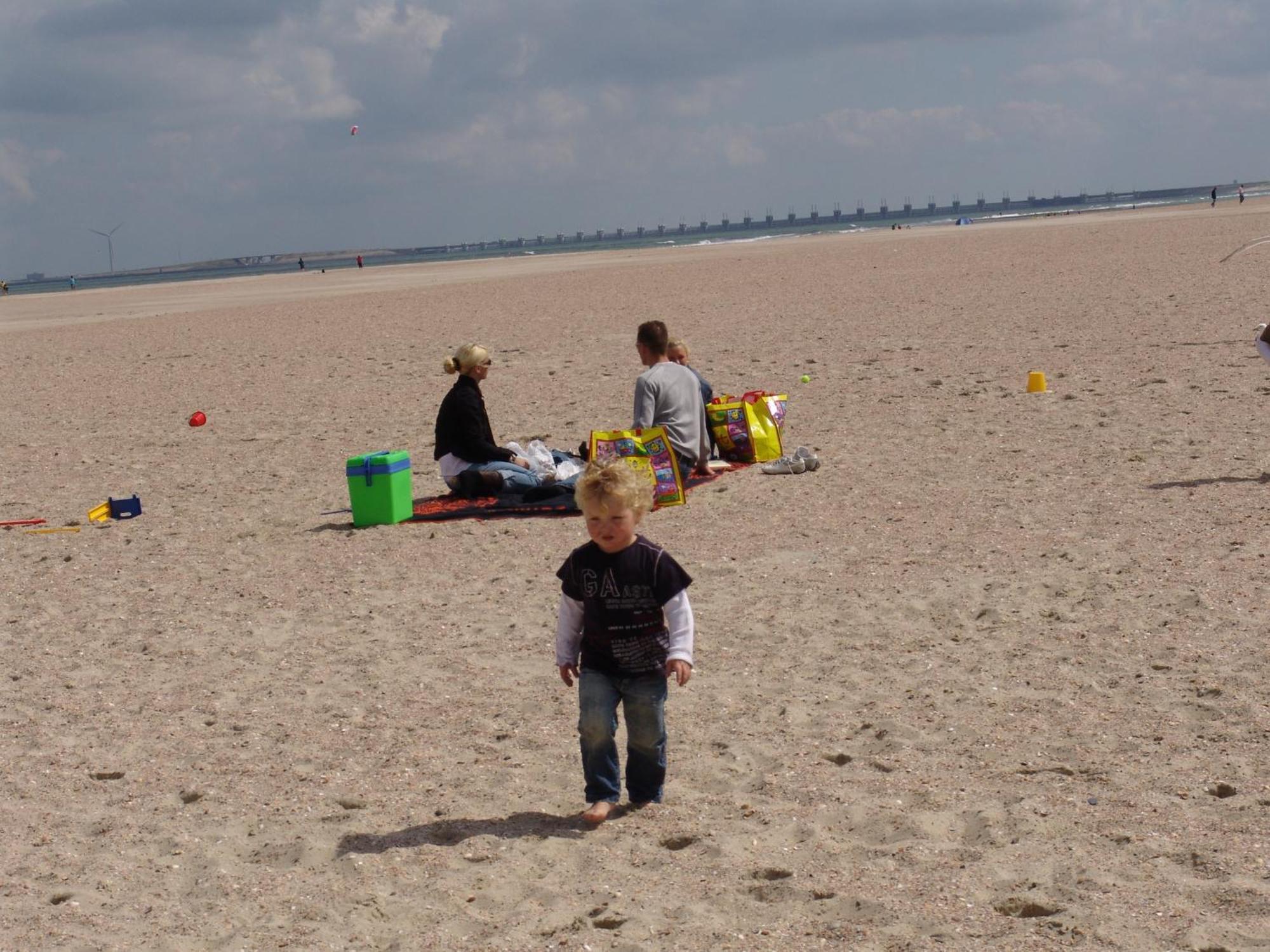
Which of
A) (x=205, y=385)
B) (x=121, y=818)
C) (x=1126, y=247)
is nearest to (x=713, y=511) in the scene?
(x=121, y=818)

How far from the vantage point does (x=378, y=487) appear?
843 cm

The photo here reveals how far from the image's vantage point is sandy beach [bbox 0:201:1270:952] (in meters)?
3.73

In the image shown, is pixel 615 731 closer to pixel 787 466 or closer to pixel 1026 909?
pixel 1026 909

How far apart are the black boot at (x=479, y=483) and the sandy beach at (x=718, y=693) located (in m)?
0.40

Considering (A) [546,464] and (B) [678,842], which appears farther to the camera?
(A) [546,464]

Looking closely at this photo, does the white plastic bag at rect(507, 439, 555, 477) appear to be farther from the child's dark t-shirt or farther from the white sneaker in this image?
the child's dark t-shirt

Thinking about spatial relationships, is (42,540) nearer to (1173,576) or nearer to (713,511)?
(713,511)

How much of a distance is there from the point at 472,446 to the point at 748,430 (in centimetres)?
200

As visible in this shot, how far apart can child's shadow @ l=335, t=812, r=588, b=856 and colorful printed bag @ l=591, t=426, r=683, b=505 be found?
439cm

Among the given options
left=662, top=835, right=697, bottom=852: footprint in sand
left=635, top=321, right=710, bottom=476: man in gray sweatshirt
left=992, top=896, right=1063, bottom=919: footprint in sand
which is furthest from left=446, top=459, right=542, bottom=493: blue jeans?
left=992, top=896, right=1063, bottom=919: footprint in sand

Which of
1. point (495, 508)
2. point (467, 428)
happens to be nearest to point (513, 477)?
point (495, 508)

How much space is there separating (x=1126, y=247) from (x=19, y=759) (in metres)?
30.4

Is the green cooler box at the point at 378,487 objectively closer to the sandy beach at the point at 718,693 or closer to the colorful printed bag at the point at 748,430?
the sandy beach at the point at 718,693

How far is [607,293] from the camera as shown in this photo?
29125mm
